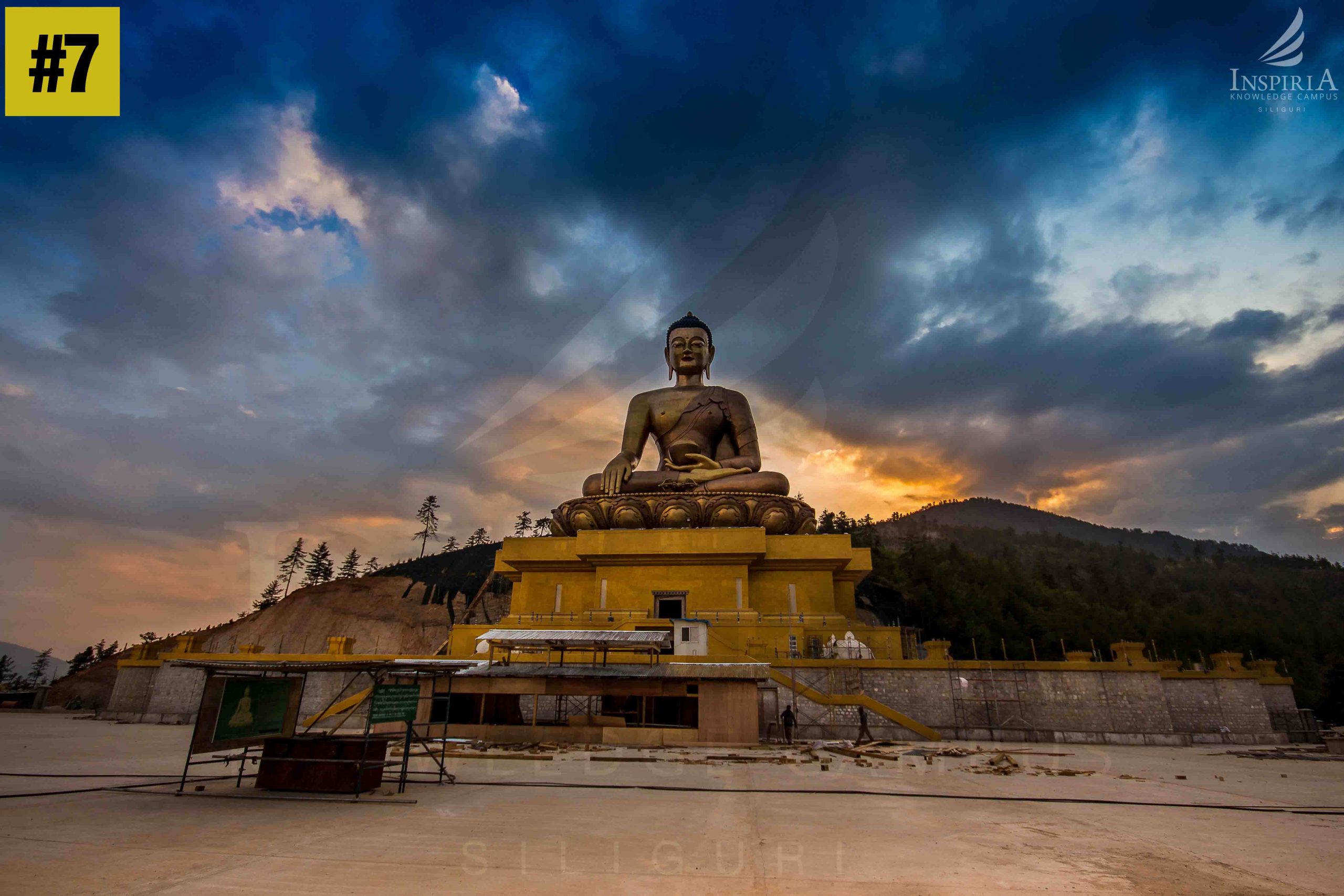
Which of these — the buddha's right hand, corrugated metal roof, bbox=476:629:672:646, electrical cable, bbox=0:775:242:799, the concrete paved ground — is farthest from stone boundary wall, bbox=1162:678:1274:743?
electrical cable, bbox=0:775:242:799

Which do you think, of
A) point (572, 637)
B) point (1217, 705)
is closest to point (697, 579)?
point (572, 637)

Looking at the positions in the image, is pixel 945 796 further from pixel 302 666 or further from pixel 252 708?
pixel 252 708

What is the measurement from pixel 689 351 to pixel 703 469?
6.13m

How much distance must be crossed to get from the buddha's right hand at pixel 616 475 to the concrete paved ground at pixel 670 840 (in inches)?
629

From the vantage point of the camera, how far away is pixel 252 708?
756 centimetres

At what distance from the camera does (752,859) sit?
4.75m

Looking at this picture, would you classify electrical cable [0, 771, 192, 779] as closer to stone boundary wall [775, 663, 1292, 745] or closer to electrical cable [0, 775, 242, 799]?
electrical cable [0, 775, 242, 799]

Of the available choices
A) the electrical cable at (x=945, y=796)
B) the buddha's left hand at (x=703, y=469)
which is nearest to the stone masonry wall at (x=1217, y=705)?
the electrical cable at (x=945, y=796)

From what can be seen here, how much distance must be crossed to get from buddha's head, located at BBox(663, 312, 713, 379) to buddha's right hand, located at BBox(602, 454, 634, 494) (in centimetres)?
548

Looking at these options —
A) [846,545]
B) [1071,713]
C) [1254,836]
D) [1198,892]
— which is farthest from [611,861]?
[846,545]

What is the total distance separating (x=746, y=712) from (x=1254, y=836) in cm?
859

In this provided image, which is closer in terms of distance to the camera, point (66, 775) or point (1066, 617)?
point (66, 775)

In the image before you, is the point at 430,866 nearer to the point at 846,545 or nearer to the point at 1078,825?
the point at 1078,825

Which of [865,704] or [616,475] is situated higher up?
[616,475]
